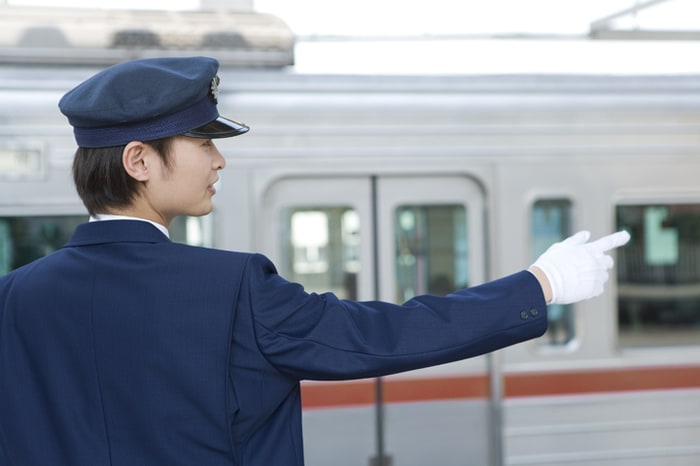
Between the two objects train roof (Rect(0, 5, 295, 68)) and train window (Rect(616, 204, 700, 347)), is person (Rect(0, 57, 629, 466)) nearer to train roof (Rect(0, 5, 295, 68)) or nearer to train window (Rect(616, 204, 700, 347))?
train roof (Rect(0, 5, 295, 68))

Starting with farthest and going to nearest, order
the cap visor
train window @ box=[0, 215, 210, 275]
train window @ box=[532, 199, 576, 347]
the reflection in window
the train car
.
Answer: train window @ box=[532, 199, 576, 347] → the reflection in window → the train car → train window @ box=[0, 215, 210, 275] → the cap visor

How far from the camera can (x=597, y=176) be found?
14.3ft

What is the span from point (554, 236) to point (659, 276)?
605 mm

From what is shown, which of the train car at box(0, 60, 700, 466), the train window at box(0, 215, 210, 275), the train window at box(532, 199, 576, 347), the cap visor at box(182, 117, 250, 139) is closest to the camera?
the cap visor at box(182, 117, 250, 139)

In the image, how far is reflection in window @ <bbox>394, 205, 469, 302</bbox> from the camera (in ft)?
13.9

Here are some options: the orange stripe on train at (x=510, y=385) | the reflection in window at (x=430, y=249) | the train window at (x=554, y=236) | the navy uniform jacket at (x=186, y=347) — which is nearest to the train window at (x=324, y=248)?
the reflection in window at (x=430, y=249)

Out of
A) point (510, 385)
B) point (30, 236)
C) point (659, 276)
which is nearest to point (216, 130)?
point (30, 236)

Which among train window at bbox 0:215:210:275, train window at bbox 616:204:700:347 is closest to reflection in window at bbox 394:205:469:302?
train window at bbox 616:204:700:347

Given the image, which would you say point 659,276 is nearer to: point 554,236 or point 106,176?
point 554,236

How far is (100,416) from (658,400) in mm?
3741

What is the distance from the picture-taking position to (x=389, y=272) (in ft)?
13.8

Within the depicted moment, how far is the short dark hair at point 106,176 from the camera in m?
1.26

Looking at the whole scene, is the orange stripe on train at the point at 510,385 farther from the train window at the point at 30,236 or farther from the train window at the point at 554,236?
the train window at the point at 30,236

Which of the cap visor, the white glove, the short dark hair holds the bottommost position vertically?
the white glove
